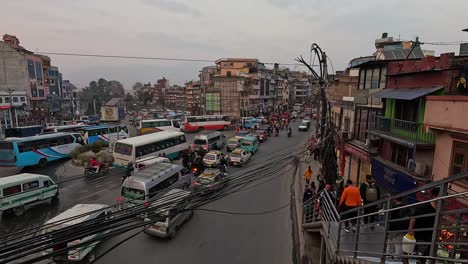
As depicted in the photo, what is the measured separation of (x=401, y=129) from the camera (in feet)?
42.7

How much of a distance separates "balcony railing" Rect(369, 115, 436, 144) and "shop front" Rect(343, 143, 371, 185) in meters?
1.79

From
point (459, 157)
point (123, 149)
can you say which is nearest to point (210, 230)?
point (459, 157)

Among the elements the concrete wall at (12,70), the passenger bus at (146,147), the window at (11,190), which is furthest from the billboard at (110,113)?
the window at (11,190)

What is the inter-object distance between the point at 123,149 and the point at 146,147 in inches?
72.8

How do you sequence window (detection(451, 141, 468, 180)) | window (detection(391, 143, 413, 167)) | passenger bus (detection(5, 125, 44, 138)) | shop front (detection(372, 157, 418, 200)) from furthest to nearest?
1. passenger bus (detection(5, 125, 44, 138))
2. window (detection(391, 143, 413, 167))
3. shop front (detection(372, 157, 418, 200))
4. window (detection(451, 141, 468, 180))

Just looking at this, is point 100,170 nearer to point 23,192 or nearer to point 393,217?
point 23,192

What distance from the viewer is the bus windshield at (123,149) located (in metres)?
21.5

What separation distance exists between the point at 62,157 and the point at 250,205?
67.2 ft

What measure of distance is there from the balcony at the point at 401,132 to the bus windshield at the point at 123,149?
1770 centimetres

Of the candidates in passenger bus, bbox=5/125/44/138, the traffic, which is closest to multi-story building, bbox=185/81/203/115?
the traffic

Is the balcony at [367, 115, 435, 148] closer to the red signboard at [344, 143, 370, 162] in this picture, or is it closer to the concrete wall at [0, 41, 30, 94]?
the red signboard at [344, 143, 370, 162]

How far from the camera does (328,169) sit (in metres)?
12.5

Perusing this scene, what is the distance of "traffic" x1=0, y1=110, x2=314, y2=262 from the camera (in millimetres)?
10797

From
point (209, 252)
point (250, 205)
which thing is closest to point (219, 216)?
point (250, 205)
